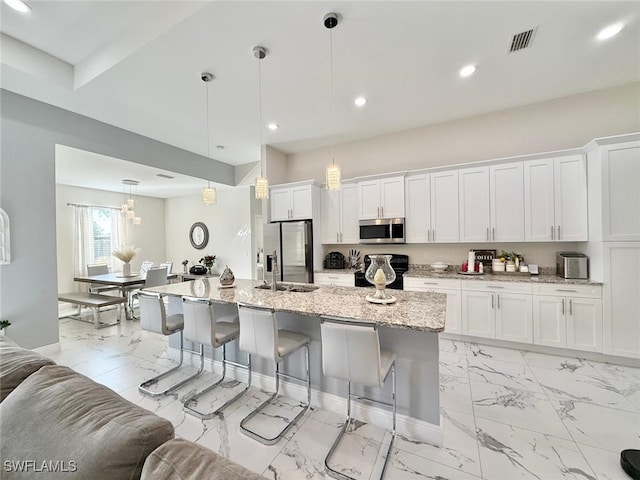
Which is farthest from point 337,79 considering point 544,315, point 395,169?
point 544,315

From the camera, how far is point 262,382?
2.51 m

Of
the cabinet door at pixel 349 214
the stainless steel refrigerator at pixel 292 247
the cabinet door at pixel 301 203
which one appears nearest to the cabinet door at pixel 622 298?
the cabinet door at pixel 349 214

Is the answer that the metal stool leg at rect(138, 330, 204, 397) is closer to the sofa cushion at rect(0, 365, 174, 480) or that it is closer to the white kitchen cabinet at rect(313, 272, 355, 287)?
the sofa cushion at rect(0, 365, 174, 480)

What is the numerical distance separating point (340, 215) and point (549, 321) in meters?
3.04

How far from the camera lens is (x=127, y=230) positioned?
6684 millimetres

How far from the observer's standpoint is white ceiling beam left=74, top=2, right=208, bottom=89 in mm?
2074

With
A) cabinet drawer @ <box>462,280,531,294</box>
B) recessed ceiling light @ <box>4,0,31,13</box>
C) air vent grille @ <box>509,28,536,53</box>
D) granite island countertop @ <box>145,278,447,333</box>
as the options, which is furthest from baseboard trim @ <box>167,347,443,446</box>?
recessed ceiling light @ <box>4,0,31,13</box>

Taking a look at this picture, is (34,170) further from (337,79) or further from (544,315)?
(544,315)

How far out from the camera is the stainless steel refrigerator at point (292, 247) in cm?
431

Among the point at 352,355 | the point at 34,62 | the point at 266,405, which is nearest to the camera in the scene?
the point at 352,355

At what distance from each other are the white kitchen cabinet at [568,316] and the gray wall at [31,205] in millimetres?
5864

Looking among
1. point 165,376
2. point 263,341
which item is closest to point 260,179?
point 263,341

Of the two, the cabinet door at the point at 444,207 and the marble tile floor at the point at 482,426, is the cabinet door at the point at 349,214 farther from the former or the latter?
the marble tile floor at the point at 482,426

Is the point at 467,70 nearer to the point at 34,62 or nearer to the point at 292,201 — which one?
the point at 292,201
